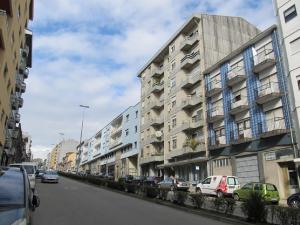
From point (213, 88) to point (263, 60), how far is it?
8546 mm

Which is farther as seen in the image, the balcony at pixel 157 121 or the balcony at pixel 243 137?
the balcony at pixel 157 121

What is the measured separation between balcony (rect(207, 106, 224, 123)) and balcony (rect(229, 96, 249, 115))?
7.06 ft

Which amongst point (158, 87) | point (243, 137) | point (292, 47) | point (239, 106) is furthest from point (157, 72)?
point (292, 47)

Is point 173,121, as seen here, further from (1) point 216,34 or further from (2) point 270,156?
(2) point 270,156

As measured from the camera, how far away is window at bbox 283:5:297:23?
2809 centimetres

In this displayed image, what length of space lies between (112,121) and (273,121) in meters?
60.0

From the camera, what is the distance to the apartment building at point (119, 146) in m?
67.5

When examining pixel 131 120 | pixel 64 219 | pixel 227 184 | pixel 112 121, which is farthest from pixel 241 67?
pixel 112 121

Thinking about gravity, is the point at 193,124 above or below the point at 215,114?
below

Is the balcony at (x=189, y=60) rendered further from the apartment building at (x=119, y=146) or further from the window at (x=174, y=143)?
the apartment building at (x=119, y=146)

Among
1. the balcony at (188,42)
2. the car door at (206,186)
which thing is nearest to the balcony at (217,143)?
the car door at (206,186)

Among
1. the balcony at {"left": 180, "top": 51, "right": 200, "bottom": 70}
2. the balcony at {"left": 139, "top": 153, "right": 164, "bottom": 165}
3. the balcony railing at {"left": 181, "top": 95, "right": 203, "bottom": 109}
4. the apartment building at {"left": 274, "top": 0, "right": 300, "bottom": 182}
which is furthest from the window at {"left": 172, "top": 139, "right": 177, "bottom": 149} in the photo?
the apartment building at {"left": 274, "top": 0, "right": 300, "bottom": 182}

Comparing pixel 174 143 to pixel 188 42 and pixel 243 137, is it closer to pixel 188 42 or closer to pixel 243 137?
pixel 188 42

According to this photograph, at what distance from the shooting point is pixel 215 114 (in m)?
37.8
